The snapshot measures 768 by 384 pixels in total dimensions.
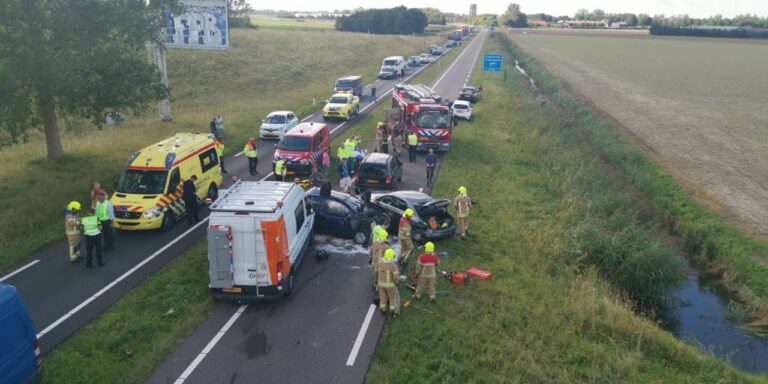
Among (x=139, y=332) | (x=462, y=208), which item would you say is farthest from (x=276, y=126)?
(x=139, y=332)

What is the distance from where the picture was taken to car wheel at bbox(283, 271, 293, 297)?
12.1 meters

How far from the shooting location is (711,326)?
46.1ft

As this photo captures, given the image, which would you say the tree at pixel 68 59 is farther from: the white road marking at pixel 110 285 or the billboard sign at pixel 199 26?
the billboard sign at pixel 199 26

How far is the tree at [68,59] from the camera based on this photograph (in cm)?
1816

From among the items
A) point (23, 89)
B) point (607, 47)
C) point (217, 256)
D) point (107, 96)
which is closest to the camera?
point (217, 256)

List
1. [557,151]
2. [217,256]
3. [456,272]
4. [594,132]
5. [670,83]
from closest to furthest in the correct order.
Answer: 1. [217,256]
2. [456,272]
3. [557,151]
4. [594,132]
5. [670,83]

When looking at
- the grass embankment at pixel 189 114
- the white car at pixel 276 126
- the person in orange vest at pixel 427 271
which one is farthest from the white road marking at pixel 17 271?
the white car at pixel 276 126

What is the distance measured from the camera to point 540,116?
36156mm

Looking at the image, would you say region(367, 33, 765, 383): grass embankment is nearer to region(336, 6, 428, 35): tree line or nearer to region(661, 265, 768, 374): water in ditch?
region(661, 265, 768, 374): water in ditch

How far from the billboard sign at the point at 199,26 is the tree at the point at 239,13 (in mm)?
58917

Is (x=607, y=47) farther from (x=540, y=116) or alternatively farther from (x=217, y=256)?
(x=217, y=256)

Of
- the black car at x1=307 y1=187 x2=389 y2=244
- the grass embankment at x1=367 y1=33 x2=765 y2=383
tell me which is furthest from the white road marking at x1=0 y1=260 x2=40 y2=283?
the grass embankment at x1=367 y1=33 x2=765 y2=383

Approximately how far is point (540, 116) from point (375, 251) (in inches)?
1059

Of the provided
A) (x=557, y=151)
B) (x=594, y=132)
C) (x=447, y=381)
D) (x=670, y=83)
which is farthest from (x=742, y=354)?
(x=670, y=83)
